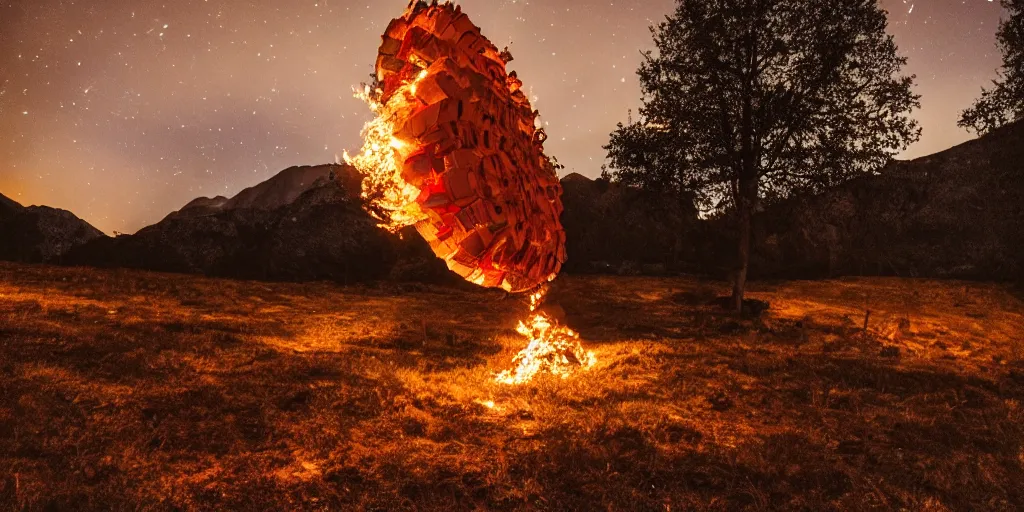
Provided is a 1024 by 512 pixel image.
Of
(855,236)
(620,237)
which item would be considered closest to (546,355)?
(620,237)

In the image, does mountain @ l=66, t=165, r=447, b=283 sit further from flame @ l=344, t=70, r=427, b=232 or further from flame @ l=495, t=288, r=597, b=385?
flame @ l=344, t=70, r=427, b=232

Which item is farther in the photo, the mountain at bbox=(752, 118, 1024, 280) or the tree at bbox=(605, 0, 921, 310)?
the mountain at bbox=(752, 118, 1024, 280)

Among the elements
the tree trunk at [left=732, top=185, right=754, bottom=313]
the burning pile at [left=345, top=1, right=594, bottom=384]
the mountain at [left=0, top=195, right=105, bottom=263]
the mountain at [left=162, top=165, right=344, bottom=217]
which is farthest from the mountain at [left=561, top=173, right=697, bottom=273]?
the mountain at [left=0, top=195, right=105, bottom=263]

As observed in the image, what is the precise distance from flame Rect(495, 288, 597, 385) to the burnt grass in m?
0.54

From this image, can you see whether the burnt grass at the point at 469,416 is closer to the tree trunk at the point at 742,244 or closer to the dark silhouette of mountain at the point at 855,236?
the tree trunk at the point at 742,244

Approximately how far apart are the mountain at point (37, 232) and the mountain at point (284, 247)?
3.05 metres

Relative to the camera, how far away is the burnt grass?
6207mm

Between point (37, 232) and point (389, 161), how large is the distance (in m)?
36.2

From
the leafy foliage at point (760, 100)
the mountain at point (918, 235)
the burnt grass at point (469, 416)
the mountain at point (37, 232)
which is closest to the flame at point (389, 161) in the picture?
the burnt grass at point (469, 416)

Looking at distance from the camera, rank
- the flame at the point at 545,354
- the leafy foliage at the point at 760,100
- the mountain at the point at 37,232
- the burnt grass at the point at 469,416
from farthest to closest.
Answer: the mountain at the point at 37,232 < the leafy foliage at the point at 760,100 < the flame at the point at 545,354 < the burnt grass at the point at 469,416

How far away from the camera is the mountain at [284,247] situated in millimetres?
29703

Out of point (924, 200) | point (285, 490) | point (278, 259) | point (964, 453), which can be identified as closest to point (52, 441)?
point (285, 490)

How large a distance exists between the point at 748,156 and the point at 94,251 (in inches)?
1338

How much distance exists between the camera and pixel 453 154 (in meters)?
6.71
